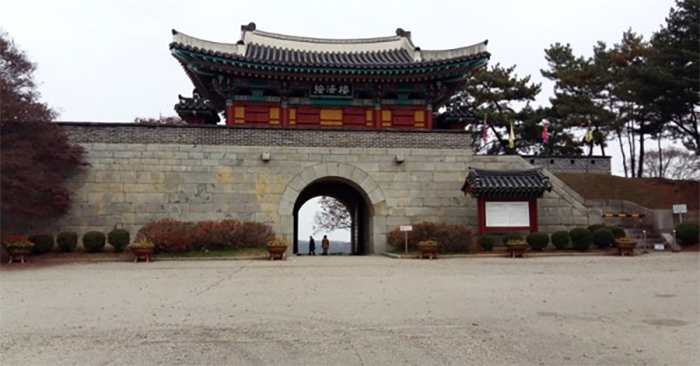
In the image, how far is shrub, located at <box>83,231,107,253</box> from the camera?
1481cm

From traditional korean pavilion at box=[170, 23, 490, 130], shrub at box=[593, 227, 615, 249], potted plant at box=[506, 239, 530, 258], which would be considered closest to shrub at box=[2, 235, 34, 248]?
traditional korean pavilion at box=[170, 23, 490, 130]

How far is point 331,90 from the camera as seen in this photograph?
1983cm

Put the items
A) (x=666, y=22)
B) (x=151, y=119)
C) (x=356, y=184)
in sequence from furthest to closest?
(x=151, y=119), (x=666, y=22), (x=356, y=184)

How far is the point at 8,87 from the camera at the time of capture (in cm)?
1357

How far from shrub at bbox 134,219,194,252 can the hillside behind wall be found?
1434 mm

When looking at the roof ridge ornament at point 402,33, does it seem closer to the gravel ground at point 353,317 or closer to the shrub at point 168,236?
the shrub at point 168,236

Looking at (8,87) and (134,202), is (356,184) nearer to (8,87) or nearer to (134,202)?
(134,202)

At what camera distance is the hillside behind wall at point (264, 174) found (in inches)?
640


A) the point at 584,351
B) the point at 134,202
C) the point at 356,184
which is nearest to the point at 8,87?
the point at 134,202

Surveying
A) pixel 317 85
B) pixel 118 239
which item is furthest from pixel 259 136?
pixel 118 239

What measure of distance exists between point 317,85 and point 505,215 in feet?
27.7

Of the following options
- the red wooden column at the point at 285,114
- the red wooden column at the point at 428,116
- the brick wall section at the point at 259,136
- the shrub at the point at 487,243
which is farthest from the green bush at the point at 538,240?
the red wooden column at the point at 285,114

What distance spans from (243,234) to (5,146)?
6539 millimetres

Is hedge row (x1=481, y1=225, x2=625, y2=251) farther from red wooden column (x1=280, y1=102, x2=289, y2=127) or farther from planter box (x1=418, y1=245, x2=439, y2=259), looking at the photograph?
red wooden column (x1=280, y1=102, x2=289, y2=127)
